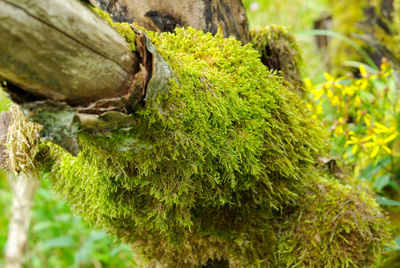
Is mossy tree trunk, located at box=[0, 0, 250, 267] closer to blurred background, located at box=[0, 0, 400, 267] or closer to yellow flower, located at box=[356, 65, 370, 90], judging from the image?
blurred background, located at box=[0, 0, 400, 267]

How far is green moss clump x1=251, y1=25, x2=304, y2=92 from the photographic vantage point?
144cm

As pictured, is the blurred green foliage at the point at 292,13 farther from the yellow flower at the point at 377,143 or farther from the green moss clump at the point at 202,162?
the green moss clump at the point at 202,162

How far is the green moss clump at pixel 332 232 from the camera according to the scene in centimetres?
118

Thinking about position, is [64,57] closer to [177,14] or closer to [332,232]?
[177,14]

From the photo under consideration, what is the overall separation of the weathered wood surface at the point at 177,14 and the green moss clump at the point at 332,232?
0.78m

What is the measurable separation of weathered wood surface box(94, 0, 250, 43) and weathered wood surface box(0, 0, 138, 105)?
57cm

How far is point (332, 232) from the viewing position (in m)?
1.20

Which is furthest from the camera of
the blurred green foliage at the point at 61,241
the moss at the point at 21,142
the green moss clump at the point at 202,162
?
the blurred green foliage at the point at 61,241

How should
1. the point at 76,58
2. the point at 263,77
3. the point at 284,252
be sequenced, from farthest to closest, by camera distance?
the point at 284,252, the point at 263,77, the point at 76,58

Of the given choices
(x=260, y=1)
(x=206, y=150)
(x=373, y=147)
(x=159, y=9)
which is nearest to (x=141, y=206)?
(x=206, y=150)

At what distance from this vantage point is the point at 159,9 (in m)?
1.25

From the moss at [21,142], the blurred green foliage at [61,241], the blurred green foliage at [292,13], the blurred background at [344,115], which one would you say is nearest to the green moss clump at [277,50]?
the blurred background at [344,115]

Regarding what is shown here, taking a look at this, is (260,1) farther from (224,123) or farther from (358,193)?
(224,123)

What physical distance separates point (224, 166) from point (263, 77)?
1.19 feet
